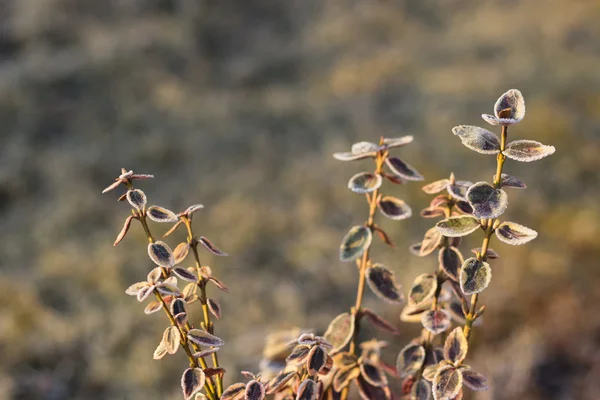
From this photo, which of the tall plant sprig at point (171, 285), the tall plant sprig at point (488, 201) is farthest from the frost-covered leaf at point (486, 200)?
the tall plant sprig at point (171, 285)

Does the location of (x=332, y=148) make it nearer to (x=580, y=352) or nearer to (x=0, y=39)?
(x=580, y=352)

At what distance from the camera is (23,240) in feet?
9.14

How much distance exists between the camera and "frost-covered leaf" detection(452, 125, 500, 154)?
2.24 ft

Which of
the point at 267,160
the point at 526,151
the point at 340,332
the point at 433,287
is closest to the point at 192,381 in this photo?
the point at 340,332

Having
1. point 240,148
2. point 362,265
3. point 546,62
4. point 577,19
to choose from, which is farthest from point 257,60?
point 362,265

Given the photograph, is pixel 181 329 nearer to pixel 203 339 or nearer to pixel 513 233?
pixel 203 339

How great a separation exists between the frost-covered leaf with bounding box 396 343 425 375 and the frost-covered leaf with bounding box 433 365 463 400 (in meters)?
0.13

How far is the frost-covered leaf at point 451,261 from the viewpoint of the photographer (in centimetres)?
86

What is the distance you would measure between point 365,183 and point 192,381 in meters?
0.37

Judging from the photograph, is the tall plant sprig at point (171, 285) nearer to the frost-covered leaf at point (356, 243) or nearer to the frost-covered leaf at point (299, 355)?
the frost-covered leaf at point (299, 355)

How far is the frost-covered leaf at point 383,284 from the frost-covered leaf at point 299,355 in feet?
0.60

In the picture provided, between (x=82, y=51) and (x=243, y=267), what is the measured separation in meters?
2.72

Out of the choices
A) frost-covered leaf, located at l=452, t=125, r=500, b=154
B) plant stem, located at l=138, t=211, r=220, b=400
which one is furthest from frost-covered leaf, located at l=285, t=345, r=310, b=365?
frost-covered leaf, located at l=452, t=125, r=500, b=154

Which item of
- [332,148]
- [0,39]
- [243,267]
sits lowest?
[243,267]
